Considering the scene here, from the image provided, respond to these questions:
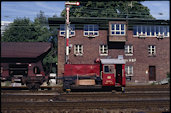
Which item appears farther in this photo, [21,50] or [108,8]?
[108,8]

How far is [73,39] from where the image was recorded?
35.2 meters

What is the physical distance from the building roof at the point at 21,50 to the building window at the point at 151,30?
1965 cm

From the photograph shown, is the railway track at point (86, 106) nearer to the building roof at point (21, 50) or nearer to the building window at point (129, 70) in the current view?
the building roof at point (21, 50)

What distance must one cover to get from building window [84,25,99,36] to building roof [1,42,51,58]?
14.1 m

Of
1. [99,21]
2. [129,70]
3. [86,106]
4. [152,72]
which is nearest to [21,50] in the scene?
[86,106]

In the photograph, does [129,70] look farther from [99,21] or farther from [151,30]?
[99,21]

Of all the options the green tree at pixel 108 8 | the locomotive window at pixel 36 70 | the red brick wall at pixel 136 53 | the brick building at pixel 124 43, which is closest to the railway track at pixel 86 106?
the locomotive window at pixel 36 70

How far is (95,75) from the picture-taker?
20469mm

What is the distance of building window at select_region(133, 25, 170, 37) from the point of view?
120 ft

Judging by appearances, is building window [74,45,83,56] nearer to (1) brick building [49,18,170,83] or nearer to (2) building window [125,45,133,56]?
(1) brick building [49,18,170,83]

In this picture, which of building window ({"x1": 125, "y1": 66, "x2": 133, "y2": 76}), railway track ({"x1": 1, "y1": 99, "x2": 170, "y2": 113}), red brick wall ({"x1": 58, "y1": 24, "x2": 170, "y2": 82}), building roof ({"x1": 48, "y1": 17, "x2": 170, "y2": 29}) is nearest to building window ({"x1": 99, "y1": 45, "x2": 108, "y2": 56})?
red brick wall ({"x1": 58, "y1": 24, "x2": 170, "y2": 82})

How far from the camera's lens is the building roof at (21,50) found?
2130 cm

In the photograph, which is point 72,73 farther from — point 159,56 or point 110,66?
point 159,56

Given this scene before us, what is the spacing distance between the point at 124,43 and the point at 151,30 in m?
5.41
